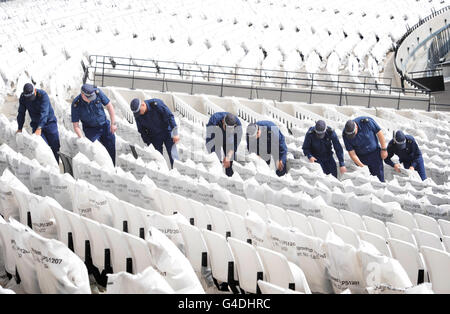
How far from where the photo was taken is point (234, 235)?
5938mm

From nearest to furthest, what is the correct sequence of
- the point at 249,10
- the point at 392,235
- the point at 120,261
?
the point at 120,261
the point at 392,235
the point at 249,10

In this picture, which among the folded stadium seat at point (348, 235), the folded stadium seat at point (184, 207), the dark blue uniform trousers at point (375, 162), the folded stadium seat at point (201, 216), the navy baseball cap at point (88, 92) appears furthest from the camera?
the dark blue uniform trousers at point (375, 162)

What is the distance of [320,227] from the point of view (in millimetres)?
5996

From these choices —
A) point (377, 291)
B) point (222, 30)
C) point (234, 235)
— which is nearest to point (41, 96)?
point (234, 235)

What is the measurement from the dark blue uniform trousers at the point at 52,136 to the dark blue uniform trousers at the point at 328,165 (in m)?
3.31

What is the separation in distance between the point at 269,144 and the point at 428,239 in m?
4.04

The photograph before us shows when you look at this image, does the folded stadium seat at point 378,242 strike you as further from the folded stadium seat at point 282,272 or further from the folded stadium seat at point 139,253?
the folded stadium seat at point 139,253

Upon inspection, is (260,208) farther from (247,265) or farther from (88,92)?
(88,92)

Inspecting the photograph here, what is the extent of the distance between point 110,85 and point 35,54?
2071 mm

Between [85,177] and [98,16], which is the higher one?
[98,16]

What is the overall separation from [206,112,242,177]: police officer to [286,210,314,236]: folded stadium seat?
3.29 meters

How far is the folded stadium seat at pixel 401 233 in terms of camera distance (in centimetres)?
601

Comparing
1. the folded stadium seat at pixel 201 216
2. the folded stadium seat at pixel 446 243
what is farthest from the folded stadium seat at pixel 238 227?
the folded stadium seat at pixel 446 243
